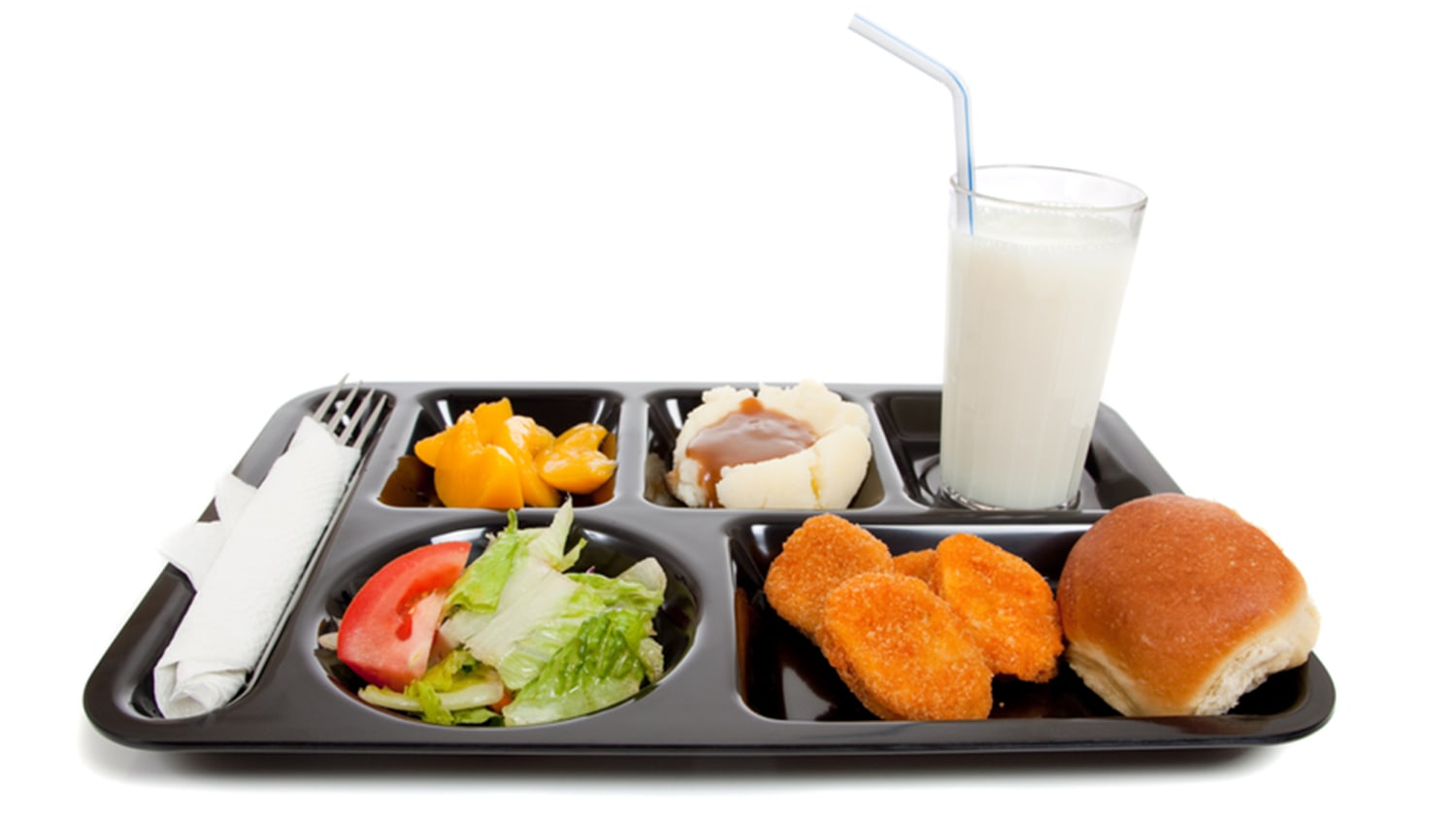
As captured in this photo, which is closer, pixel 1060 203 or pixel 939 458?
pixel 1060 203

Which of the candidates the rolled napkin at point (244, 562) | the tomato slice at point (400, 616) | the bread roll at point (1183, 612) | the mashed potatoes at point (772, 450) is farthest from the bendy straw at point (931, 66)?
the rolled napkin at point (244, 562)

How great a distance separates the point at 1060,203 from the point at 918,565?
96 centimetres

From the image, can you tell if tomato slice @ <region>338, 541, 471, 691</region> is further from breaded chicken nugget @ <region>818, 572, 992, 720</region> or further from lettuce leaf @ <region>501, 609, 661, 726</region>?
breaded chicken nugget @ <region>818, 572, 992, 720</region>

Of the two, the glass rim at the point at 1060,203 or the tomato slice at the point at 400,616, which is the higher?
the glass rim at the point at 1060,203

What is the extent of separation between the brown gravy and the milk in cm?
40

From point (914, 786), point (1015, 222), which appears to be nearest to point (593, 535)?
point (914, 786)

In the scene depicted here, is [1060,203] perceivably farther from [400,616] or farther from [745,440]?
[400,616]

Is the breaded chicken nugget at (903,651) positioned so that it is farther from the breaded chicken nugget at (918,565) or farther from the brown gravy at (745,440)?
the brown gravy at (745,440)

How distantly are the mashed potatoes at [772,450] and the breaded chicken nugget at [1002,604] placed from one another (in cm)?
48

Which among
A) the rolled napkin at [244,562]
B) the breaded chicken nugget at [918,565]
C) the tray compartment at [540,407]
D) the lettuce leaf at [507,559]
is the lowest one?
the tray compartment at [540,407]

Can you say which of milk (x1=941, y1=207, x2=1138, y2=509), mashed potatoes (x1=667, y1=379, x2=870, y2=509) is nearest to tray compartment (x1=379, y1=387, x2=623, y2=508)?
mashed potatoes (x1=667, y1=379, x2=870, y2=509)

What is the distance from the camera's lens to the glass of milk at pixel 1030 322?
259cm

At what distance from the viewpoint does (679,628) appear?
243 centimetres

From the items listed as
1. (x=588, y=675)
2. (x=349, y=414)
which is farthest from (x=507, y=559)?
(x=349, y=414)
